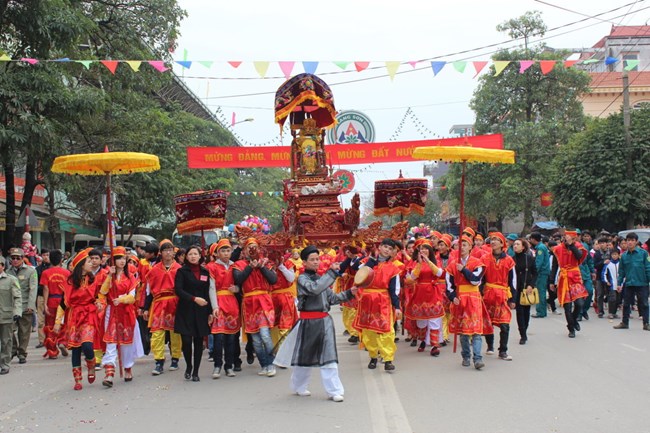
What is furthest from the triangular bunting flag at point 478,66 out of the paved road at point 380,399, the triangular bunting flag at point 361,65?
the paved road at point 380,399

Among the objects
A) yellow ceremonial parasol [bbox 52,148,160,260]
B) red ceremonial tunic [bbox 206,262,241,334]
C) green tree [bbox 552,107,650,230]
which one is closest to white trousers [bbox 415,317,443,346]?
red ceremonial tunic [bbox 206,262,241,334]

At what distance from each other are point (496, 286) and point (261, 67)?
23.1 ft

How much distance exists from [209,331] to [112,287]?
1.36 m

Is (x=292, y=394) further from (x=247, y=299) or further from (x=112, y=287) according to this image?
(x=112, y=287)

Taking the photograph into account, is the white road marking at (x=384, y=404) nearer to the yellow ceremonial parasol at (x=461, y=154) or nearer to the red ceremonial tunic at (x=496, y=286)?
the yellow ceremonial parasol at (x=461, y=154)

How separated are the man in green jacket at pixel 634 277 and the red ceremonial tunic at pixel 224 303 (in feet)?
25.2

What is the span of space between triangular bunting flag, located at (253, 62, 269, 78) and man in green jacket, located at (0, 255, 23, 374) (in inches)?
255

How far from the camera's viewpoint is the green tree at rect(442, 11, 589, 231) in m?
33.4

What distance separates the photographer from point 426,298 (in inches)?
403

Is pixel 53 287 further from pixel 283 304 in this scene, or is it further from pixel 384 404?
pixel 384 404

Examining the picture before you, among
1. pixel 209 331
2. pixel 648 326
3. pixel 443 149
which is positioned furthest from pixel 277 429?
pixel 648 326

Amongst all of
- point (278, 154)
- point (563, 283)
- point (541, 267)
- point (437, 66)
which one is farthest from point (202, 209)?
point (278, 154)

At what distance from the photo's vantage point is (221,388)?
8008 mm

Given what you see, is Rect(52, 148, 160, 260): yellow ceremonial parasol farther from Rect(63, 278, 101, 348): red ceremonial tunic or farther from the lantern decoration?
the lantern decoration
